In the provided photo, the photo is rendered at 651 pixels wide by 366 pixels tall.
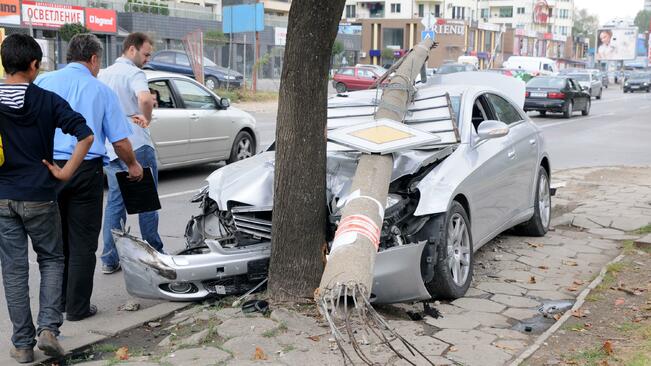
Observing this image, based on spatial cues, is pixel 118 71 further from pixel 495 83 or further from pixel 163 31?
pixel 163 31

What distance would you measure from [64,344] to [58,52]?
33774 mm

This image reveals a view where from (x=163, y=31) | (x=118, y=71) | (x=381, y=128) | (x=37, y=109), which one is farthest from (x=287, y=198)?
(x=163, y=31)

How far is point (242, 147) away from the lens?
12.2 meters

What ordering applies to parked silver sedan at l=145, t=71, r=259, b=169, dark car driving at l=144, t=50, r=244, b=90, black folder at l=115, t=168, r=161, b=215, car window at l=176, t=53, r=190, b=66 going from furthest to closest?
car window at l=176, t=53, r=190, b=66, dark car driving at l=144, t=50, r=244, b=90, parked silver sedan at l=145, t=71, r=259, b=169, black folder at l=115, t=168, r=161, b=215

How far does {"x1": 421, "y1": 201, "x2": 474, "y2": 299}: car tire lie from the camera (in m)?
5.10

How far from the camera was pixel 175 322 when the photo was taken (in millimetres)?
5059

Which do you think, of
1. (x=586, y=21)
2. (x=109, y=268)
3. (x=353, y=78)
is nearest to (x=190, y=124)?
(x=109, y=268)

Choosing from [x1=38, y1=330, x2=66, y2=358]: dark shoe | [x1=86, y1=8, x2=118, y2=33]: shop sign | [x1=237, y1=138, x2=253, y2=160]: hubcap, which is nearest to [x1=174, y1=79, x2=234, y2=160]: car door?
[x1=237, y1=138, x2=253, y2=160]: hubcap

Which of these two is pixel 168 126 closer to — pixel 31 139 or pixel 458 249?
pixel 458 249

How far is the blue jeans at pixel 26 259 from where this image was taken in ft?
14.0

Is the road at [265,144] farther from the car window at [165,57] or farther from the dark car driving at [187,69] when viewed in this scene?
the car window at [165,57]

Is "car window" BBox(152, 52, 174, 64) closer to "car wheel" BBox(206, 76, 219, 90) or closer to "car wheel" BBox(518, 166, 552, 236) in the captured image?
"car wheel" BBox(206, 76, 219, 90)

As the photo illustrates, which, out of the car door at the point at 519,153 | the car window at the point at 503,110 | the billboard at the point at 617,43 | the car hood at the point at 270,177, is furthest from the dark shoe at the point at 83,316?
the billboard at the point at 617,43

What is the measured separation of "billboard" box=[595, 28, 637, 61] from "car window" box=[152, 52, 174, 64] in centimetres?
6331
